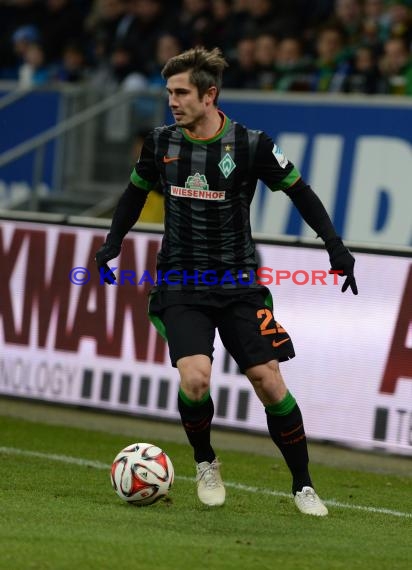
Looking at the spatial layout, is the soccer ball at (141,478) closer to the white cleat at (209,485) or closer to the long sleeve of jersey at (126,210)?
the white cleat at (209,485)

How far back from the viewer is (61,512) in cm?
649

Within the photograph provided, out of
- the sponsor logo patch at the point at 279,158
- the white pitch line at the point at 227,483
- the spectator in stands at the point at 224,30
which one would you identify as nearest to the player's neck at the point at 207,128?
the sponsor logo patch at the point at 279,158

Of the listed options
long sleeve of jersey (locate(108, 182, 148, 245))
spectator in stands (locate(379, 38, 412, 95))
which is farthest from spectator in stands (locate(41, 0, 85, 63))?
long sleeve of jersey (locate(108, 182, 148, 245))

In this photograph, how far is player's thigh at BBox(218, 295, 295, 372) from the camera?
6691 mm

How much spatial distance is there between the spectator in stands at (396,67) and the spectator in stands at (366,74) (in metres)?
0.08

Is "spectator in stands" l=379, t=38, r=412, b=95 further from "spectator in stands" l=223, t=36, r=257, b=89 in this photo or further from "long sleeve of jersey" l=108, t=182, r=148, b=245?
"long sleeve of jersey" l=108, t=182, r=148, b=245

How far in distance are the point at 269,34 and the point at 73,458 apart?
736 centimetres

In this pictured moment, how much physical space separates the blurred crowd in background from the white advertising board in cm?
420

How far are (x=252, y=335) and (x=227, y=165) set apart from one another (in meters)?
0.87

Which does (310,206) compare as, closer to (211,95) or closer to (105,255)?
(211,95)

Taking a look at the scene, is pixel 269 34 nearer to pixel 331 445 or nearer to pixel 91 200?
pixel 91 200

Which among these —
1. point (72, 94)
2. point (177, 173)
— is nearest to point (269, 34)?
point (72, 94)

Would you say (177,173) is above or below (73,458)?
above

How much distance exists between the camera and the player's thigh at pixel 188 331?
6645 millimetres
